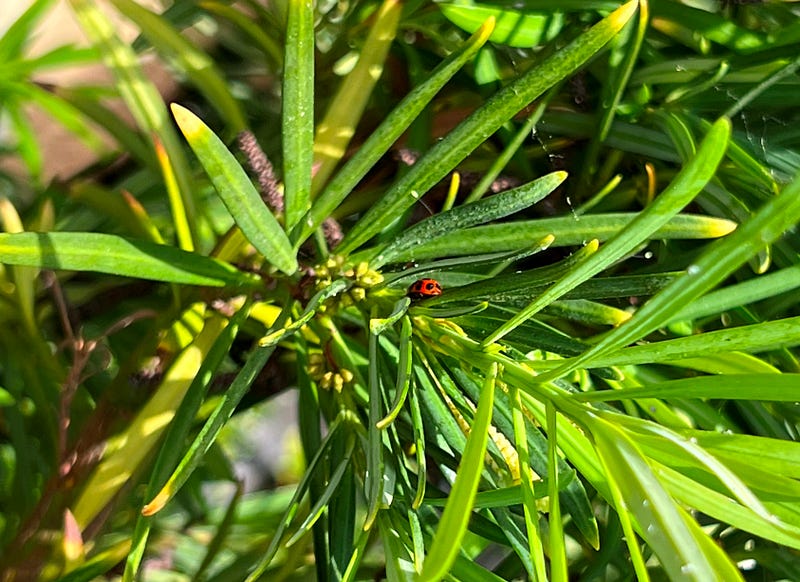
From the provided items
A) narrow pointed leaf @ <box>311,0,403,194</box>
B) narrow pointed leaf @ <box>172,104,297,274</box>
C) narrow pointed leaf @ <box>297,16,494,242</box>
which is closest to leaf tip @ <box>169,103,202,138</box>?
narrow pointed leaf @ <box>172,104,297,274</box>

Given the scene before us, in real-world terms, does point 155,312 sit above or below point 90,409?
above

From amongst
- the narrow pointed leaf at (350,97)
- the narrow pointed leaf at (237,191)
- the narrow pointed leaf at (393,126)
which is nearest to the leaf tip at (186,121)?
the narrow pointed leaf at (237,191)

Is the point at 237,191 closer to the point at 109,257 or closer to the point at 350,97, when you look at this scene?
the point at 109,257

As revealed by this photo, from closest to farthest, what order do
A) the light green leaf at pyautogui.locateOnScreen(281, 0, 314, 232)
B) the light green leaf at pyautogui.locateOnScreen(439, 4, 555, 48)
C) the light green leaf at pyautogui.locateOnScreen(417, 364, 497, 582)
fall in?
the light green leaf at pyautogui.locateOnScreen(417, 364, 497, 582) → the light green leaf at pyautogui.locateOnScreen(281, 0, 314, 232) → the light green leaf at pyautogui.locateOnScreen(439, 4, 555, 48)

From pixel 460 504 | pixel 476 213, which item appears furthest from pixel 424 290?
pixel 460 504

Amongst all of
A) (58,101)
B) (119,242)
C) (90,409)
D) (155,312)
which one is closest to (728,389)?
(119,242)

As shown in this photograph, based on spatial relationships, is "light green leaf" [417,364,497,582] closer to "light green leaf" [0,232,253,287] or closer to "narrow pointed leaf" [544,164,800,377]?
"narrow pointed leaf" [544,164,800,377]

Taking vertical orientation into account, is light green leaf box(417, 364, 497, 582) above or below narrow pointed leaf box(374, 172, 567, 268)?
below

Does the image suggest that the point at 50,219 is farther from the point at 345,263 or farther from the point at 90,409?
the point at 345,263

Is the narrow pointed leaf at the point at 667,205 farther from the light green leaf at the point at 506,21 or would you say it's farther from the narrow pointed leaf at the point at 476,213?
the light green leaf at the point at 506,21

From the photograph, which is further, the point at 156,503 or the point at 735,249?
the point at 156,503

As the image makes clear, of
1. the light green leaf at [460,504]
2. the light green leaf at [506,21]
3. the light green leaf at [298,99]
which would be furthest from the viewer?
the light green leaf at [506,21]
